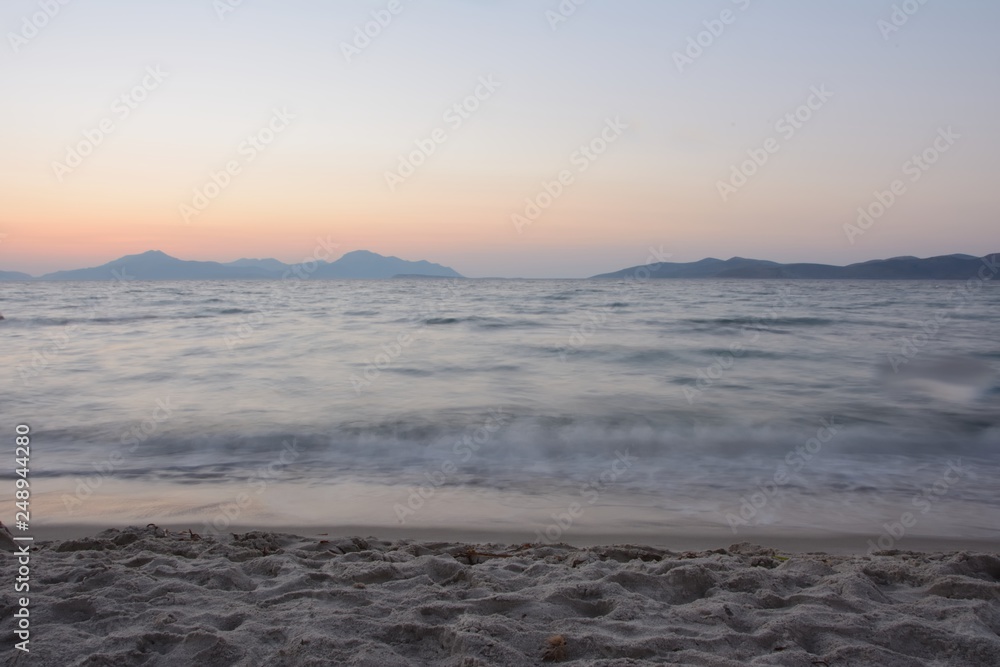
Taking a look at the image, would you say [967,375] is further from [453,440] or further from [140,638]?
[140,638]

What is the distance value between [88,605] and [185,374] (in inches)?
487

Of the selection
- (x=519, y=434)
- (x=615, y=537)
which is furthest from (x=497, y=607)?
(x=519, y=434)

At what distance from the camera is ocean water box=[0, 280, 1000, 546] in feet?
19.4

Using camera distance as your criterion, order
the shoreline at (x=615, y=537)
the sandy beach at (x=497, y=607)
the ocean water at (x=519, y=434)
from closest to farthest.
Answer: the sandy beach at (x=497, y=607)
the shoreline at (x=615, y=537)
the ocean water at (x=519, y=434)

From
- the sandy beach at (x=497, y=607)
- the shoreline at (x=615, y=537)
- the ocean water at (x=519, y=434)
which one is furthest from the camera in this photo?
the ocean water at (x=519, y=434)

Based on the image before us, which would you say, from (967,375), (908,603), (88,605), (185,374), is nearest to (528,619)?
(908,603)

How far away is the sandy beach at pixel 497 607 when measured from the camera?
114 inches

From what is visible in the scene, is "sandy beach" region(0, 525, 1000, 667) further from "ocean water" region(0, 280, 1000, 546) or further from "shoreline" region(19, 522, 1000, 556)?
"ocean water" region(0, 280, 1000, 546)

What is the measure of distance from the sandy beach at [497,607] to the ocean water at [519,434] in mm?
1250

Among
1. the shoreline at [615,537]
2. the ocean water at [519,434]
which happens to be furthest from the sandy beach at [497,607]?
the ocean water at [519,434]

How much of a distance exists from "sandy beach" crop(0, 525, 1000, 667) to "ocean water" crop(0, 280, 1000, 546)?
4.10 feet

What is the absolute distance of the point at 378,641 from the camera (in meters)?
3.00

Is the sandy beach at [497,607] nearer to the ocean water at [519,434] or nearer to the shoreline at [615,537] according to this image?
the shoreline at [615,537]

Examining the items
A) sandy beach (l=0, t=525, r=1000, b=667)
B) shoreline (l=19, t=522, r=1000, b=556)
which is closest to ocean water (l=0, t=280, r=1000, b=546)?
shoreline (l=19, t=522, r=1000, b=556)
